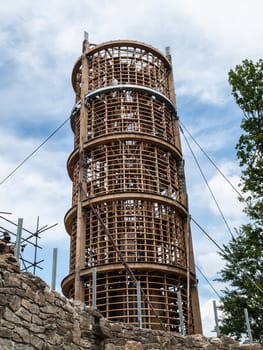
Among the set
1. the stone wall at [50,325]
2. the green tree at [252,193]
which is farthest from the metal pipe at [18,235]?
the green tree at [252,193]

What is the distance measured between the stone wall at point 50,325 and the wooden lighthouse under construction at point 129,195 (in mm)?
6191

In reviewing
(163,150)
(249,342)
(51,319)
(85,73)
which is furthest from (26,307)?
(85,73)

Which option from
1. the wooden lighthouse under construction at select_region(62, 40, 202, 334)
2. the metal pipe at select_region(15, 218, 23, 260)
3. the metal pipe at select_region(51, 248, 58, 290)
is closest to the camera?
the metal pipe at select_region(15, 218, 23, 260)

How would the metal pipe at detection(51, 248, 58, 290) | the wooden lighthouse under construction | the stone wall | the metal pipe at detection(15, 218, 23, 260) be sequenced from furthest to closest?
the wooden lighthouse under construction → the metal pipe at detection(51, 248, 58, 290) → the metal pipe at detection(15, 218, 23, 260) → the stone wall

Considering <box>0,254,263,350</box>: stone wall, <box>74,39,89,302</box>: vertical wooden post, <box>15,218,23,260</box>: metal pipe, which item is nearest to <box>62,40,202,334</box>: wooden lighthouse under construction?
<box>74,39,89,302</box>: vertical wooden post

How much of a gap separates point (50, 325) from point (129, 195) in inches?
491

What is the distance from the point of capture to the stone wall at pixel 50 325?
22.9ft

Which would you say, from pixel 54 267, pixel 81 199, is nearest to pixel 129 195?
pixel 81 199

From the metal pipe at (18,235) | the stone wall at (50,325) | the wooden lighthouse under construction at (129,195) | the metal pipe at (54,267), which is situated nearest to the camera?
the stone wall at (50,325)

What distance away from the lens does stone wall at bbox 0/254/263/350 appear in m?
6.97

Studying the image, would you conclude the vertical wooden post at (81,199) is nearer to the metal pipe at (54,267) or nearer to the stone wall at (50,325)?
the stone wall at (50,325)

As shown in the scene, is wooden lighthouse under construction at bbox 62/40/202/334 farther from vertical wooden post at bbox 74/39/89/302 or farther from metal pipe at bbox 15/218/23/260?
metal pipe at bbox 15/218/23/260

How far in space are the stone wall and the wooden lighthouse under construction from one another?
6191mm

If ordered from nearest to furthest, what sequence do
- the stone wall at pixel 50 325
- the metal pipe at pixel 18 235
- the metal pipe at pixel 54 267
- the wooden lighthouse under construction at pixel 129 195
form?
1. the stone wall at pixel 50 325
2. the metal pipe at pixel 18 235
3. the metal pipe at pixel 54 267
4. the wooden lighthouse under construction at pixel 129 195
